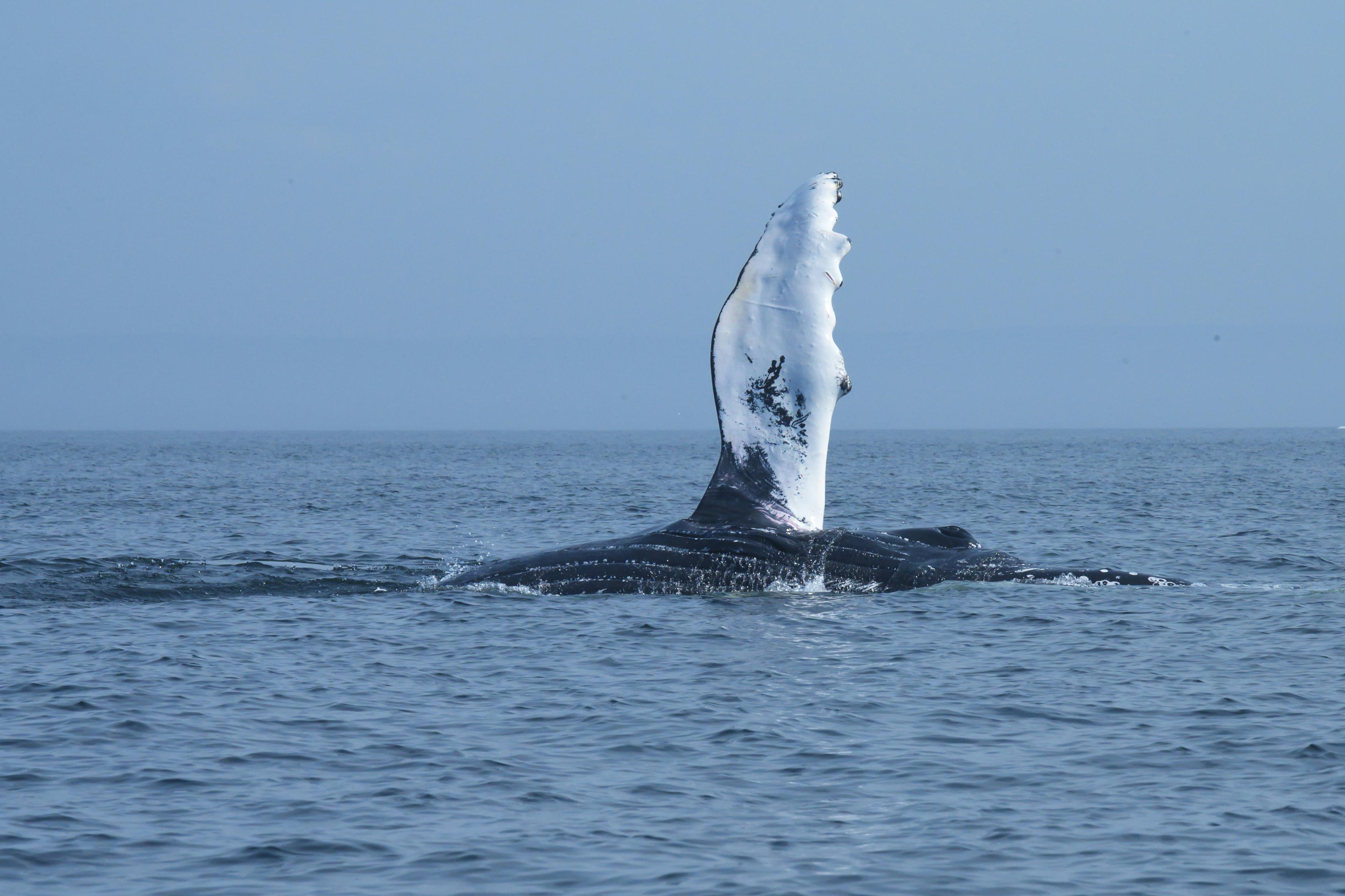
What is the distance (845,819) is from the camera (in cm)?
898

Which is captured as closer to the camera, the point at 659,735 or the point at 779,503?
the point at 659,735

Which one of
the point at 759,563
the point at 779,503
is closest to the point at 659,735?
the point at 759,563

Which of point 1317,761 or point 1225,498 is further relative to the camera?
point 1225,498

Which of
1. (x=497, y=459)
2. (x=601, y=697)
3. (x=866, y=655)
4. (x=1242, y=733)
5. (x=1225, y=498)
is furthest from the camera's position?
(x=497, y=459)

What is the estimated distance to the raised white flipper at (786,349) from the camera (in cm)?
1415

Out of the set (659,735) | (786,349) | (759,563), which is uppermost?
(786,349)

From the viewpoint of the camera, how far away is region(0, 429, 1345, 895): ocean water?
824 centimetres

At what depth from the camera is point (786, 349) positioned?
46.9ft

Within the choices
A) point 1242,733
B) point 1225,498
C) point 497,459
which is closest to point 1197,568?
point 1242,733

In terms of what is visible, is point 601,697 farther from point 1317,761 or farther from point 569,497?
point 569,497

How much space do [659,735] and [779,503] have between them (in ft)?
15.9

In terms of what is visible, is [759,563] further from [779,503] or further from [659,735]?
[659,735]

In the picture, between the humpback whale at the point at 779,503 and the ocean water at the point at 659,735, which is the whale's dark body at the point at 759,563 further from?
the ocean water at the point at 659,735

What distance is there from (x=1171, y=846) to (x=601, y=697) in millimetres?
5112
